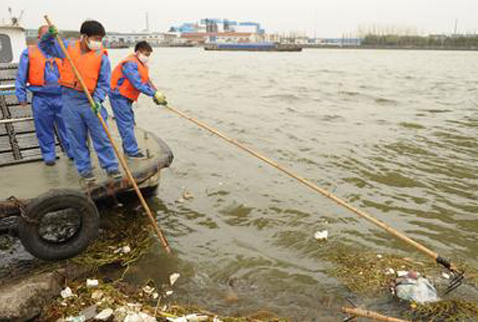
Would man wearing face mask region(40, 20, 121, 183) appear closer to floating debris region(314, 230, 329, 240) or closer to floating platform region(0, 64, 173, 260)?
floating platform region(0, 64, 173, 260)

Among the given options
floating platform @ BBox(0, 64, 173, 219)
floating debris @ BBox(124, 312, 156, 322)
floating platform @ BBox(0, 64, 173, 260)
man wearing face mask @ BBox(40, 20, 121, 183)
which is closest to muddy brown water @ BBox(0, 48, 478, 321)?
floating debris @ BBox(124, 312, 156, 322)

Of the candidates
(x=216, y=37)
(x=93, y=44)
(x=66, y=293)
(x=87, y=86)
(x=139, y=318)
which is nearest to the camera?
(x=139, y=318)

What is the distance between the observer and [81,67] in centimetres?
475

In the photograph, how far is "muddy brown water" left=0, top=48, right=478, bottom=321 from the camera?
15.3 feet

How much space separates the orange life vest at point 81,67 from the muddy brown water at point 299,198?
2358mm

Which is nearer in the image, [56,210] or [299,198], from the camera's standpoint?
[56,210]

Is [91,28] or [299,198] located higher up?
[91,28]

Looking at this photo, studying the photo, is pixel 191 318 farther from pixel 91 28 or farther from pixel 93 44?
pixel 91 28

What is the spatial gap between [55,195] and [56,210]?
0.60ft

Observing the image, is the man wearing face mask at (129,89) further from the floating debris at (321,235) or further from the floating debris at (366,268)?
the floating debris at (366,268)

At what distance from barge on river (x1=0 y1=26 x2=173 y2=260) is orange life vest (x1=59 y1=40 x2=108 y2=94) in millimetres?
1242

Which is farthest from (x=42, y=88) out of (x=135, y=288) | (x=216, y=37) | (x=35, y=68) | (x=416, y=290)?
(x=216, y=37)

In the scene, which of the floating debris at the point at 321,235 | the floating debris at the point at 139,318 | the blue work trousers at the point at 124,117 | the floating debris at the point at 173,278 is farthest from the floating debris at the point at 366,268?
the blue work trousers at the point at 124,117

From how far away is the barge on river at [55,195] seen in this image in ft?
13.8
